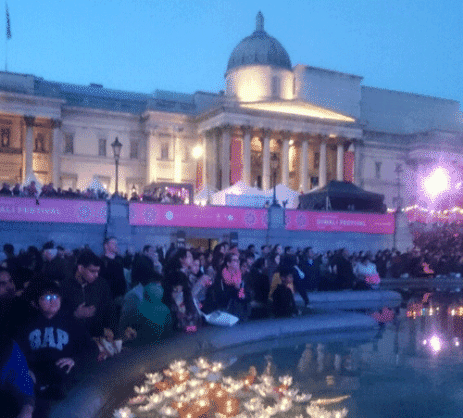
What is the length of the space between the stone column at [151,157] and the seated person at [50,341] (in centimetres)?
4322

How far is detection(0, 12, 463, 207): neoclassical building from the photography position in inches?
1741

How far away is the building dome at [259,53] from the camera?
175ft

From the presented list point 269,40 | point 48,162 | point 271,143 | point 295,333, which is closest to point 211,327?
point 295,333

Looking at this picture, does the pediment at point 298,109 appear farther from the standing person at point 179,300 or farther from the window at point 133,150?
the standing person at point 179,300

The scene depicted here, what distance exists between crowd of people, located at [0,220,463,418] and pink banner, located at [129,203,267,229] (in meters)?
6.36

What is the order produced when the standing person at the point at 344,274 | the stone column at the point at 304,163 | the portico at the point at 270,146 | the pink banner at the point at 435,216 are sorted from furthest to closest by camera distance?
the stone column at the point at 304,163 < the portico at the point at 270,146 < the pink banner at the point at 435,216 < the standing person at the point at 344,274

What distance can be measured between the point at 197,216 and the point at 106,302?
16518 millimetres

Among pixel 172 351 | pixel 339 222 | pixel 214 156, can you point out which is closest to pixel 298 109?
pixel 214 156

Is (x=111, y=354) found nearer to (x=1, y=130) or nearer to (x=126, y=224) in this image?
(x=126, y=224)

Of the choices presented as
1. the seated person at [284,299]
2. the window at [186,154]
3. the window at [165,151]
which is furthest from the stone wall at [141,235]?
the window at [186,154]

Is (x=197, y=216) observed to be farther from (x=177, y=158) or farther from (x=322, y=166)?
(x=322, y=166)

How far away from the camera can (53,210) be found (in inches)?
792

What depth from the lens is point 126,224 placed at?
2177 centimetres

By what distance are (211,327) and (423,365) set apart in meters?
3.26
